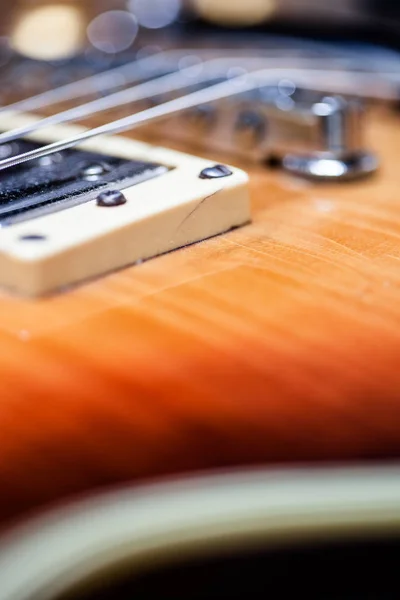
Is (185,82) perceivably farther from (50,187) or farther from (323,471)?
(323,471)

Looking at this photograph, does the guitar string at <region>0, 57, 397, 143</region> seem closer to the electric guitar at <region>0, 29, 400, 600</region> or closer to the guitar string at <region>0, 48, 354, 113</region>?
the guitar string at <region>0, 48, 354, 113</region>

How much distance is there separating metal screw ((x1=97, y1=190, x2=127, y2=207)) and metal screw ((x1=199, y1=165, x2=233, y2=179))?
7 centimetres

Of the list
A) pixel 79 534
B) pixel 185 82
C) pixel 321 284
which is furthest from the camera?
pixel 185 82

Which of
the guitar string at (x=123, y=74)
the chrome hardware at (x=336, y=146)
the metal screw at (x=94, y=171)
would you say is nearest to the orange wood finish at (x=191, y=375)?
the metal screw at (x=94, y=171)

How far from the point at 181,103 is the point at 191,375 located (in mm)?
385

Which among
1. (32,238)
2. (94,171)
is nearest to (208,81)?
(94,171)

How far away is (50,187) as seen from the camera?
2.04 feet

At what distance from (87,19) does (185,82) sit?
1.35ft

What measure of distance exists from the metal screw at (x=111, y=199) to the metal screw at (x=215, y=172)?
74 millimetres

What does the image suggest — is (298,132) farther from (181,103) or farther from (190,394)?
(190,394)

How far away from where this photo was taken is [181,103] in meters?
0.78

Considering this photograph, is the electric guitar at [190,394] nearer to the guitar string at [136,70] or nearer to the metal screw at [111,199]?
the metal screw at [111,199]

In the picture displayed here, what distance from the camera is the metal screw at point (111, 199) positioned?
56cm

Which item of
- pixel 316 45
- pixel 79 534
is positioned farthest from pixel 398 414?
pixel 316 45
